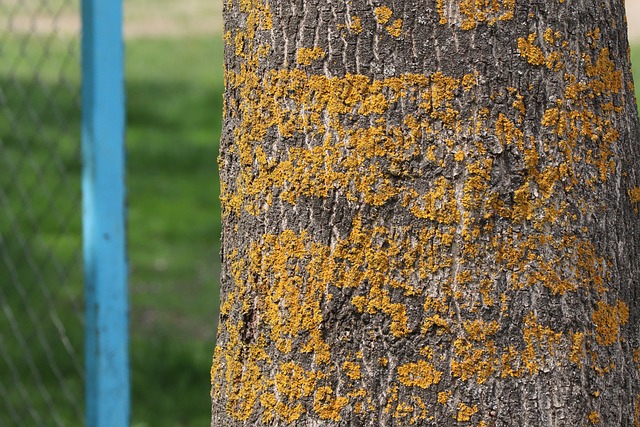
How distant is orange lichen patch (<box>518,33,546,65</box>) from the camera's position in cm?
142

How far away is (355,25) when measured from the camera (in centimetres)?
144

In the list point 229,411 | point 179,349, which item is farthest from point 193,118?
point 229,411

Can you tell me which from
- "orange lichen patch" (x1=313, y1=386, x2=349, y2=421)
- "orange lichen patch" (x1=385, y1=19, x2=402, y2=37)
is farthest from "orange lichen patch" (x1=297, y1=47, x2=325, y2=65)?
"orange lichen patch" (x1=313, y1=386, x2=349, y2=421)

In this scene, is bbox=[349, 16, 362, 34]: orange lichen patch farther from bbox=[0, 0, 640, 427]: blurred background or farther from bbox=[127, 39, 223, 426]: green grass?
bbox=[127, 39, 223, 426]: green grass

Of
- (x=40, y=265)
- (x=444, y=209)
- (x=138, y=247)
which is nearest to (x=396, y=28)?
(x=444, y=209)

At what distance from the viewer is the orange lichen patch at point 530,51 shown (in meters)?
1.42

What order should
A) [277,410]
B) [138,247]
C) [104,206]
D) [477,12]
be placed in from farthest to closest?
[138,247]
[104,206]
[277,410]
[477,12]

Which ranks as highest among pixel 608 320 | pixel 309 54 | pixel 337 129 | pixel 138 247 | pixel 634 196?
pixel 309 54

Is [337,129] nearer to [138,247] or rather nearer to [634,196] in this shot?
[634,196]

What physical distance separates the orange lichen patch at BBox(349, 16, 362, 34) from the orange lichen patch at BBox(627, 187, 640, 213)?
53 centimetres

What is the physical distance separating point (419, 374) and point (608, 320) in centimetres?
33

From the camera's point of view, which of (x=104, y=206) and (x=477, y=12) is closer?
(x=477, y=12)

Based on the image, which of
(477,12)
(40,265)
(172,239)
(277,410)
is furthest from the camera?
(172,239)

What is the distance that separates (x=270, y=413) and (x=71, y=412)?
9.78 ft
